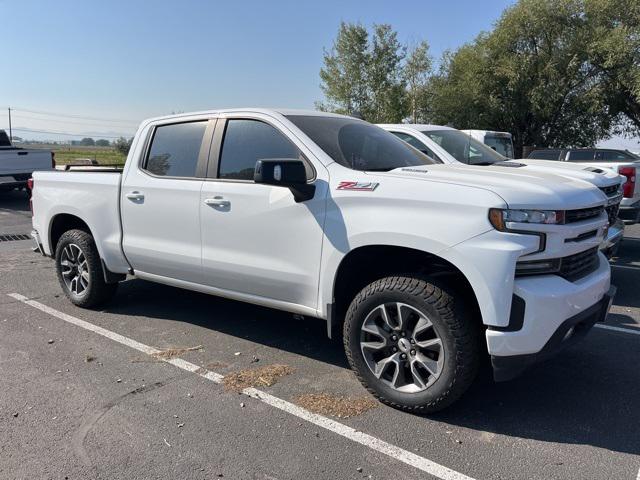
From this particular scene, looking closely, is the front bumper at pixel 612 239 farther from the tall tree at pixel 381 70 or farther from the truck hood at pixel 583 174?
the tall tree at pixel 381 70

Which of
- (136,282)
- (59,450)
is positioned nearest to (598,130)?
(136,282)

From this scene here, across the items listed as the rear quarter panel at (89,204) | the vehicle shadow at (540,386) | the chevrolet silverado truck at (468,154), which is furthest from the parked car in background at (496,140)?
the rear quarter panel at (89,204)

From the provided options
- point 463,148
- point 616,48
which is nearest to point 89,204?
point 463,148

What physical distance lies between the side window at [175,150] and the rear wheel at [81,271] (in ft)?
3.73

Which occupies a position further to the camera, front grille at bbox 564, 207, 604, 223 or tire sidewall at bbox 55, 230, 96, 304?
tire sidewall at bbox 55, 230, 96, 304

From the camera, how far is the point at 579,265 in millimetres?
3535

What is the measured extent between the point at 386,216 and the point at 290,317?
2364 mm

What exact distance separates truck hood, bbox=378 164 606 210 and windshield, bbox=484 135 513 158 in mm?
10735

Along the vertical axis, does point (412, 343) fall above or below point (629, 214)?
below

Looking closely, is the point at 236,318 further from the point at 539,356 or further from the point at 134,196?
the point at 539,356

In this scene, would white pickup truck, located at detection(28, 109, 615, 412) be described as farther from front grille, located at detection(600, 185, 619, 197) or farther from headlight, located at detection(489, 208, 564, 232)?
front grille, located at detection(600, 185, 619, 197)

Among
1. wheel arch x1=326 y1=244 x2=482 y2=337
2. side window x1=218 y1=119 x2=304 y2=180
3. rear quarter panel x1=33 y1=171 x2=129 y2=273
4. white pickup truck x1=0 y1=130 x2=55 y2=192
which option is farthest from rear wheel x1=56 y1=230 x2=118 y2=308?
white pickup truck x1=0 y1=130 x2=55 y2=192

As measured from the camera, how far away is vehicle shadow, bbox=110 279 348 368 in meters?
4.79

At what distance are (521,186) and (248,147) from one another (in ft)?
6.76
